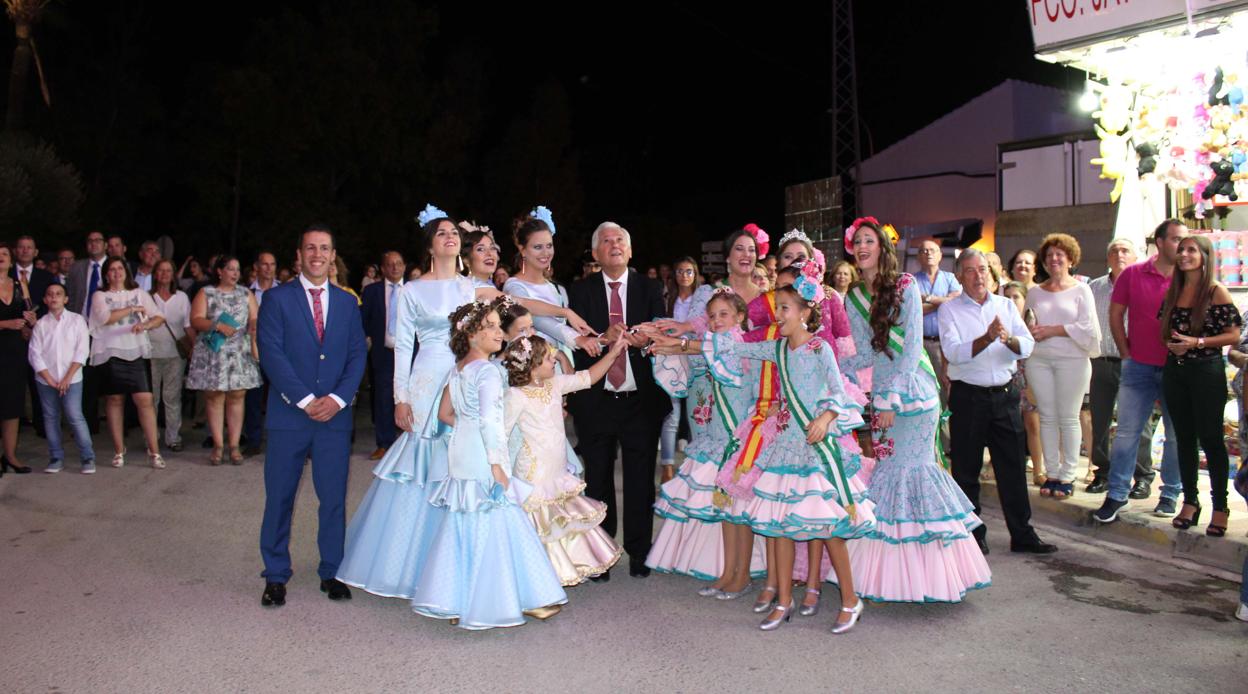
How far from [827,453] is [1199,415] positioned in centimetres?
326

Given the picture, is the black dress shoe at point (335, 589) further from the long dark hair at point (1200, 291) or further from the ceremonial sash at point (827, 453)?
the long dark hair at point (1200, 291)

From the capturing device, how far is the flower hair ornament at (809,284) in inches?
208

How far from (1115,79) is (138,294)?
9568 millimetres

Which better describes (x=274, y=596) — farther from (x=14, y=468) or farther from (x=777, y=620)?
(x=14, y=468)

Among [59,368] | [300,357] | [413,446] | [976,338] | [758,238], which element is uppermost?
[758,238]

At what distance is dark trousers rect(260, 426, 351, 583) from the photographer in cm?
578

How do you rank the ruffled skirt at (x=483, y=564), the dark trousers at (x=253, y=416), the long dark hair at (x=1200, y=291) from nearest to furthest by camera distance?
the ruffled skirt at (x=483, y=564) < the long dark hair at (x=1200, y=291) < the dark trousers at (x=253, y=416)

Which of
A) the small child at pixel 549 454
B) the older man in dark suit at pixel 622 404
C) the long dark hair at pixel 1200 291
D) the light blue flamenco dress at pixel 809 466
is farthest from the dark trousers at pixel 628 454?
the long dark hair at pixel 1200 291

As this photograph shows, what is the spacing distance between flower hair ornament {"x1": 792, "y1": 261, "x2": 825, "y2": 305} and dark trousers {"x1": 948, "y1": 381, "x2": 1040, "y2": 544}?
188cm

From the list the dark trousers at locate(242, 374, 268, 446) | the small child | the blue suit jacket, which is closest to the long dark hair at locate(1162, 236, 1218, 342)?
the small child

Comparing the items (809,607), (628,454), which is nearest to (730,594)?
(809,607)

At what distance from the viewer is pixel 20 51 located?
25.0 metres

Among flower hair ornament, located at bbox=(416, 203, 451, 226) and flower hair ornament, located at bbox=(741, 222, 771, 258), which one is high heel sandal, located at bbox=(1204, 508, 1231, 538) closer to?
flower hair ornament, located at bbox=(741, 222, 771, 258)

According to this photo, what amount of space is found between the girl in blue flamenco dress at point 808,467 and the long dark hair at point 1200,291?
303 centimetres
